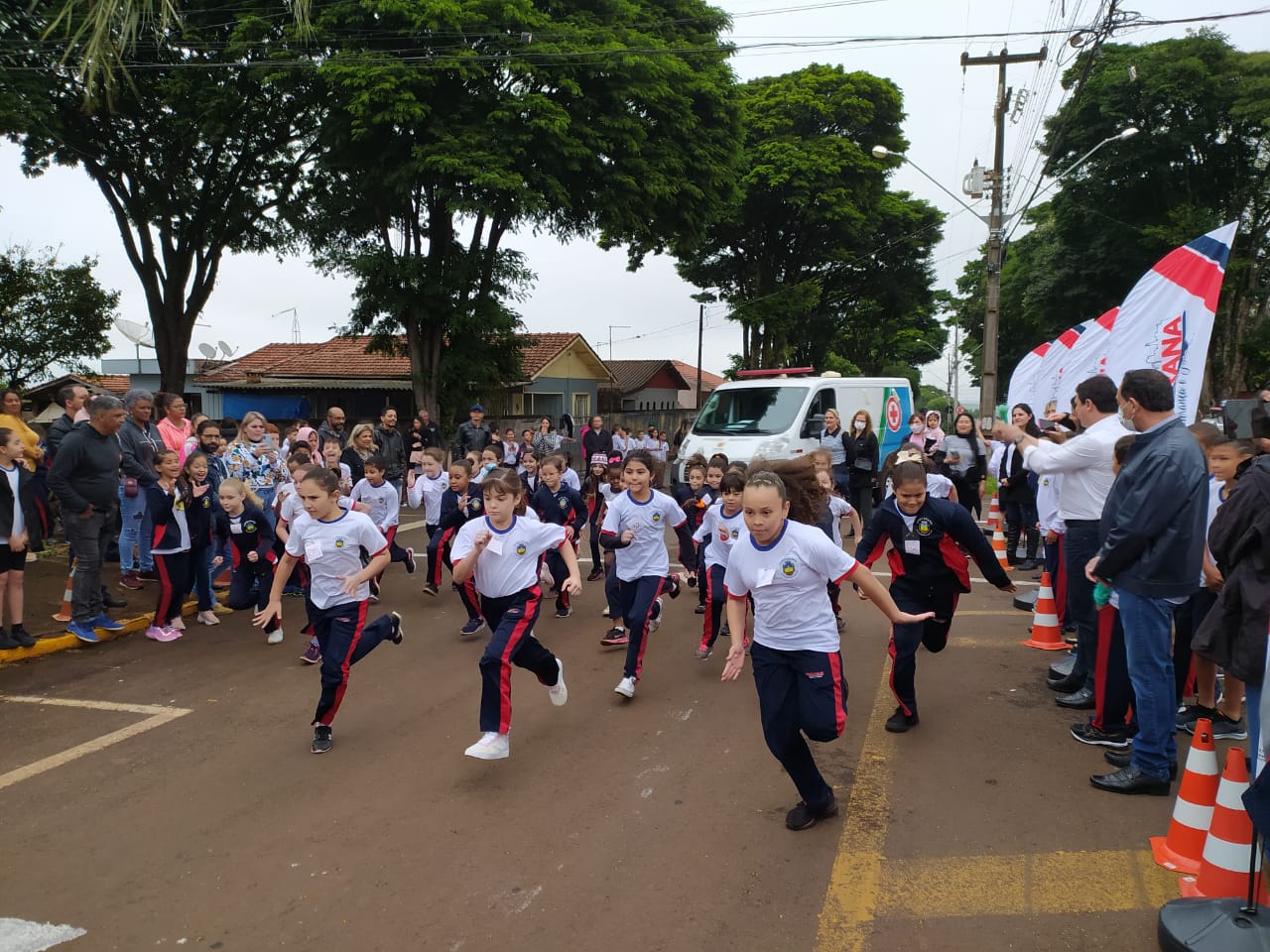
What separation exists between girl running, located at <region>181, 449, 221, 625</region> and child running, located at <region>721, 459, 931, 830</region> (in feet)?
18.8

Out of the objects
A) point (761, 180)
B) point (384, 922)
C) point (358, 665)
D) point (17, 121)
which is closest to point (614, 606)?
point (358, 665)

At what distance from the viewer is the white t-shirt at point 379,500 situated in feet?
29.6

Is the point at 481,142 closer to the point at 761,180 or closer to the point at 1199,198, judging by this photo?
the point at 761,180

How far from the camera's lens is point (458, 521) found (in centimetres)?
797

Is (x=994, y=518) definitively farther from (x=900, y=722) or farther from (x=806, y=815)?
(x=806, y=815)

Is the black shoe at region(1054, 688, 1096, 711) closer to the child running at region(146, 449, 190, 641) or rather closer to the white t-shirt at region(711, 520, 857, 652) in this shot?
the white t-shirt at region(711, 520, 857, 652)

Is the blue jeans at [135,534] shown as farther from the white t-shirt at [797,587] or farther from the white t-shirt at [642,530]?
the white t-shirt at [797,587]

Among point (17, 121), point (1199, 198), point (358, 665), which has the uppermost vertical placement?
point (1199, 198)

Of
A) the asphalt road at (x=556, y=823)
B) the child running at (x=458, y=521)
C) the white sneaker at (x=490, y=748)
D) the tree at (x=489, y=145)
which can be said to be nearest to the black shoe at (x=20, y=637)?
the asphalt road at (x=556, y=823)

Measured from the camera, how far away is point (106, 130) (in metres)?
18.0

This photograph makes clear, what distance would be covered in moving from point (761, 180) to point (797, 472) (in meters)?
26.9

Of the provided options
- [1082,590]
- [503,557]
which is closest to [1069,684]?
[1082,590]

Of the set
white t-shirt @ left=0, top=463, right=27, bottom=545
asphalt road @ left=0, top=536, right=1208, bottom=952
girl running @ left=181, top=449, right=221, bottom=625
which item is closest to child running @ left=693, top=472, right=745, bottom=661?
asphalt road @ left=0, top=536, right=1208, bottom=952

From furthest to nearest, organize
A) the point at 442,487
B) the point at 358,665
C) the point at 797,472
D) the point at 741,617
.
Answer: the point at 442,487 < the point at 358,665 < the point at 797,472 < the point at 741,617
